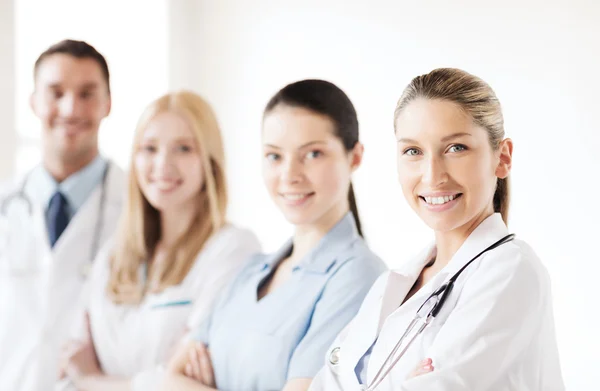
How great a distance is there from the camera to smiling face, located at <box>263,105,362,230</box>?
1.57 meters

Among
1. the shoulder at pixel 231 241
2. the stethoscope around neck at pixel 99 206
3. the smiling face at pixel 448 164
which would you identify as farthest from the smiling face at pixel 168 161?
the smiling face at pixel 448 164

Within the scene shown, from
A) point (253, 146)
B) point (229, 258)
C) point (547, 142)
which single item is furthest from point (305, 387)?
point (253, 146)

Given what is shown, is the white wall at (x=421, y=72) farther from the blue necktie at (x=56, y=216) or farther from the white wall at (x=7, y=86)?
the blue necktie at (x=56, y=216)

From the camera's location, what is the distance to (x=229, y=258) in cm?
195

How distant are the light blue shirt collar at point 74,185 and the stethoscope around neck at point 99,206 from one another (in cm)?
3

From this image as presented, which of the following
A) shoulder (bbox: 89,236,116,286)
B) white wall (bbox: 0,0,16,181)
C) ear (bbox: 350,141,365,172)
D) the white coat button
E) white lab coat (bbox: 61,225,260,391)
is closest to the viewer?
the white coat button

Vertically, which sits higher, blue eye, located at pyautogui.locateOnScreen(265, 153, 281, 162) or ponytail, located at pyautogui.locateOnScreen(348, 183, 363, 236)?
blue eye, located at pyautogui.locateOnScreen(265, 153, 281, 162)

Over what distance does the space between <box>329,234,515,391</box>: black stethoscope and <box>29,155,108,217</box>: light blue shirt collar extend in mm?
1366

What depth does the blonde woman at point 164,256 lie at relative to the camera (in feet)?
6.42

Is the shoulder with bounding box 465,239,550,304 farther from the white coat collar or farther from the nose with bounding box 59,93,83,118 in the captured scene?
the nose with bounding box 59,93,83,118

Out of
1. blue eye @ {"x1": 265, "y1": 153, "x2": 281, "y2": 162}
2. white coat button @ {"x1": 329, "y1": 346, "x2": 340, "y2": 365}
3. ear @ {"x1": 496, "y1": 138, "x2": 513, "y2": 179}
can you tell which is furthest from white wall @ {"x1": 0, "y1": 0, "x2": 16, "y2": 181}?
ear @ {"x1": 496, "y1": 138, "x2": 513, "y2": 179}

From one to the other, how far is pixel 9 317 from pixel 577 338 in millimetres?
1520

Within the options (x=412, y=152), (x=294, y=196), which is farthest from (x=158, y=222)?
(x=412, y=152)

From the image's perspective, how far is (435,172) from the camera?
46.9 inches
